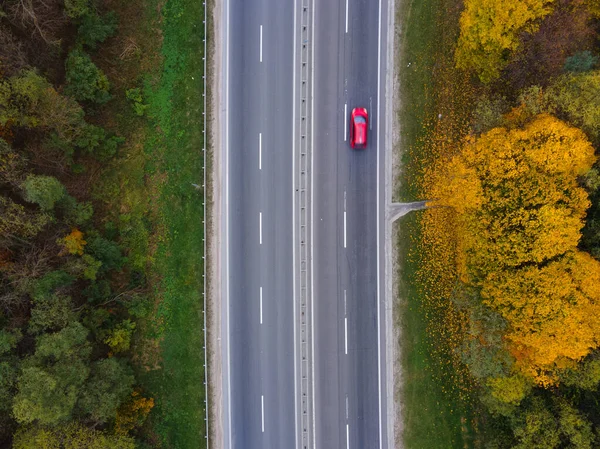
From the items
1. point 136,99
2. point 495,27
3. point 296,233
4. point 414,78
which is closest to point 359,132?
point 414,78

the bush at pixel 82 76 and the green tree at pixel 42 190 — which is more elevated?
the bush at pixel 82 76

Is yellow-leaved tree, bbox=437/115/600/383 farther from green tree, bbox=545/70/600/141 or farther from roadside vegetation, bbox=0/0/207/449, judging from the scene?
roadside vegetation, bbox=0/0/207/449

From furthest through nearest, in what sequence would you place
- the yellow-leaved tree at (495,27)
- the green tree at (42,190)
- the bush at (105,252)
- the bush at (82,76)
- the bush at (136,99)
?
1. the bush at (136,99)
2. the bush at (105,252)
3. the bush at (82,76)
4. the green tree at (42,190)
5. the yellow-leaved tree at (495,27)

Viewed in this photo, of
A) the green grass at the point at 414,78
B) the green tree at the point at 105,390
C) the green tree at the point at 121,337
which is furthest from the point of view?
the green grass at the point at 414,78

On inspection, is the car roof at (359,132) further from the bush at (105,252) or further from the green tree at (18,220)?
the green tree at (18,220)

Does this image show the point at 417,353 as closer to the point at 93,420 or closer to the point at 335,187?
the point at 335,187

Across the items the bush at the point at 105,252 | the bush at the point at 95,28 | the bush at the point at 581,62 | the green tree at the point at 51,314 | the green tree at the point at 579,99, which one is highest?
the bush at the point at 95,28

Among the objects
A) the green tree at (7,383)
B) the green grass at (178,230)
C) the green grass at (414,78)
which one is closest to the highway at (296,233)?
the green grass at (414,78)

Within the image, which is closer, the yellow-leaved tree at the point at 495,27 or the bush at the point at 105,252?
the yellow-leaved tree at the point at 495,27
